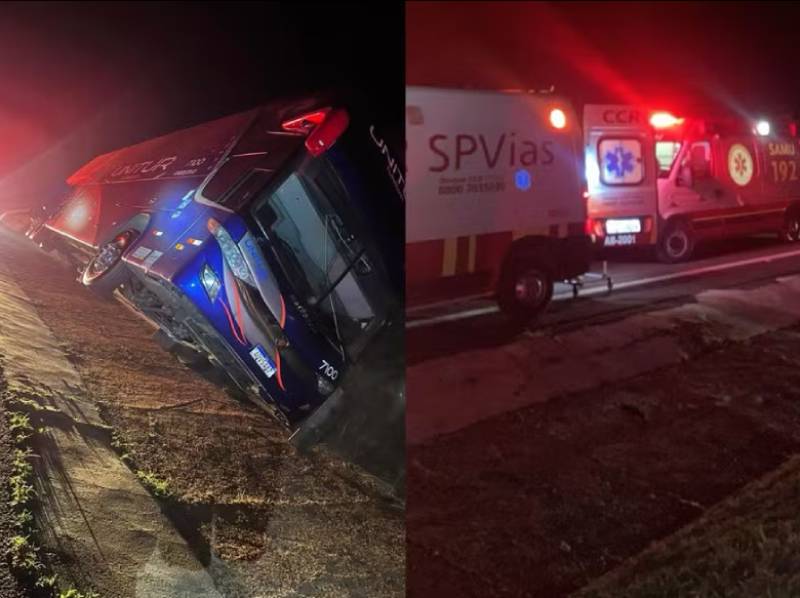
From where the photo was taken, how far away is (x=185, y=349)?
9.95ft

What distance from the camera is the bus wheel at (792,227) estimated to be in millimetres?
3426

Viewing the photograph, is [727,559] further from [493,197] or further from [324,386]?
[493,197]

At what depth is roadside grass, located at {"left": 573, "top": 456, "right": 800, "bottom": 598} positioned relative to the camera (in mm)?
2518

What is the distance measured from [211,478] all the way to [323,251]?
110 centimetres

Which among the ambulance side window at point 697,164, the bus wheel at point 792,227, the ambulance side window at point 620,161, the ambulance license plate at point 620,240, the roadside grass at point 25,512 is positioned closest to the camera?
the roadside grass at point 25,512

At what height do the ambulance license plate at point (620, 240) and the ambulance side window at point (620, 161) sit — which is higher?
the ambulance side window at point (620, 161)

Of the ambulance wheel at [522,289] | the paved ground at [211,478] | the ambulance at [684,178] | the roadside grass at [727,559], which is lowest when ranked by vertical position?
the roadside grass at [727,559]

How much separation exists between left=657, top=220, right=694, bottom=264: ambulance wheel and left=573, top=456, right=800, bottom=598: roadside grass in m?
2.34

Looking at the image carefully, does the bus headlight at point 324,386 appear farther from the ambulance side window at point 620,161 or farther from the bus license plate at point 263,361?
the ambulance side window at point 620,161

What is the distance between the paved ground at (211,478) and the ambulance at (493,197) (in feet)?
3.54

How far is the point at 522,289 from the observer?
14.1ft

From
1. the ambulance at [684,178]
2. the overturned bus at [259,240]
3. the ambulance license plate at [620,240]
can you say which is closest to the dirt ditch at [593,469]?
the overturned bus at [259,240]

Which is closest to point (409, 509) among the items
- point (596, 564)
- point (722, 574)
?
point (596, 564)

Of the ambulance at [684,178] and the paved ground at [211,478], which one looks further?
the ambulance at [684,178]
